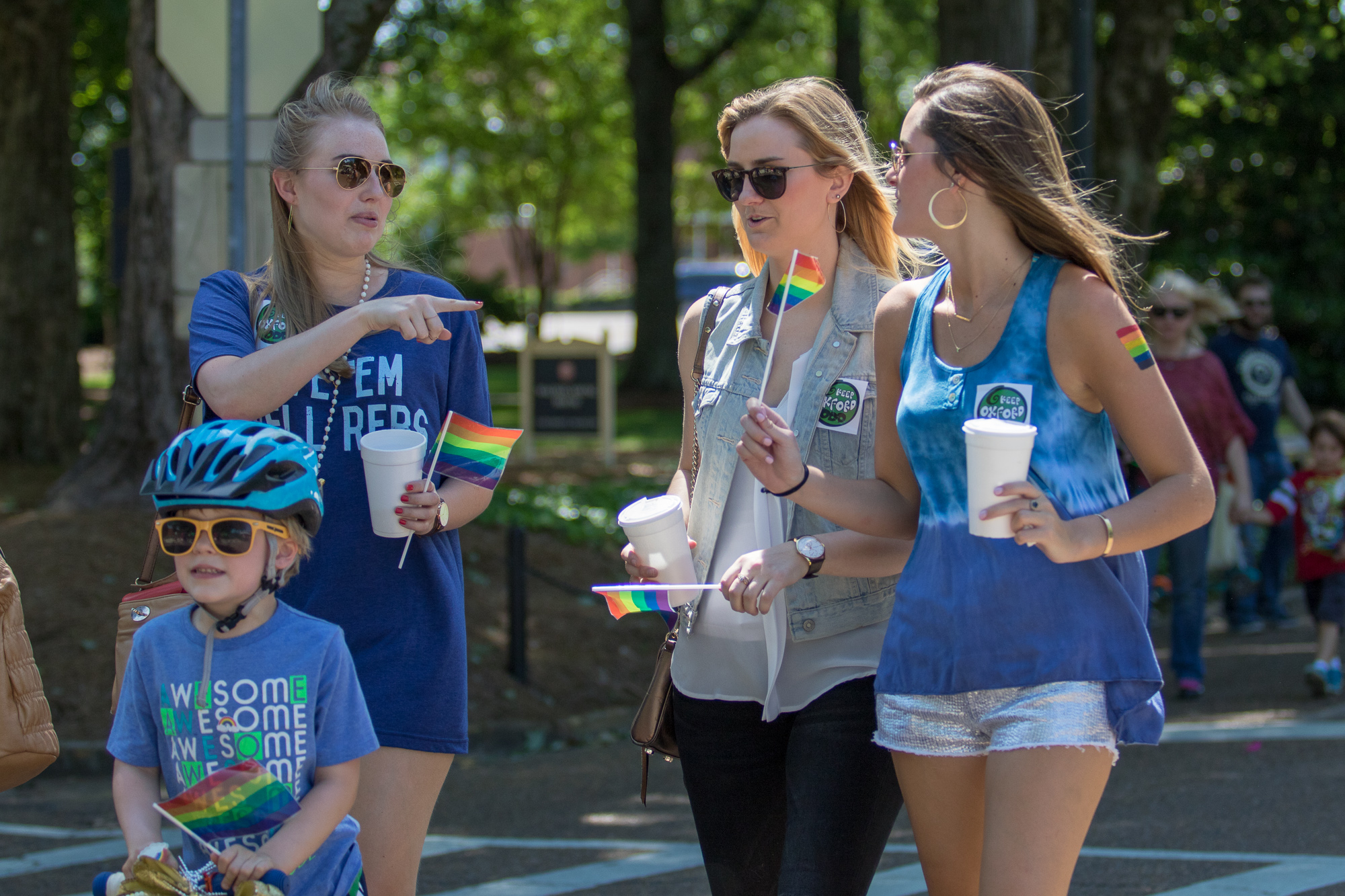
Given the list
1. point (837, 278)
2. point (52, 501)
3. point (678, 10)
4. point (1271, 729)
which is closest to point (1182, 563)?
point (1271, 729)

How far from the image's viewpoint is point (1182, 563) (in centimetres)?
874

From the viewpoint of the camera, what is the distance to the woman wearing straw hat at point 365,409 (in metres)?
3.05

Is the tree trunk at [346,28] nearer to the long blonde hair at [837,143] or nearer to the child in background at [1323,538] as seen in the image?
the child in background at [1323,538]

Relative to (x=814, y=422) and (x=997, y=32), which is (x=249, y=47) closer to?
(x=814, y=422)

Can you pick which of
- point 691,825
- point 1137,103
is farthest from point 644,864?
point 1137,103

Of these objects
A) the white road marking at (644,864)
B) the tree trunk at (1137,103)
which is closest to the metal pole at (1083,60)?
the tree trunk at (1137,103)

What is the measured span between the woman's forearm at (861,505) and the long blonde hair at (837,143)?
2.01ft

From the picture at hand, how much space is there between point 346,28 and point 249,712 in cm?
855

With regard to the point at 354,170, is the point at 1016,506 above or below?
below

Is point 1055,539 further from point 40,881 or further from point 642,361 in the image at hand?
point 642,361

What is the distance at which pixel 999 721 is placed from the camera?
2721 mm

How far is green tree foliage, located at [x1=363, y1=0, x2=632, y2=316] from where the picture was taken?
34.7m

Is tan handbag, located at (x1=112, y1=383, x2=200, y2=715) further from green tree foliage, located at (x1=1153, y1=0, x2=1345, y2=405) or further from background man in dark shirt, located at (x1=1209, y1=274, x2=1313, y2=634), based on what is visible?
green tree foliage, located at (x1=1153, y1=0, x2=1345, y2=405)

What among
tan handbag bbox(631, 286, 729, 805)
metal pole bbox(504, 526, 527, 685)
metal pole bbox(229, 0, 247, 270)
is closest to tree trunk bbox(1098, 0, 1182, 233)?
metal pole bbox(504, 526, 527, 685)
